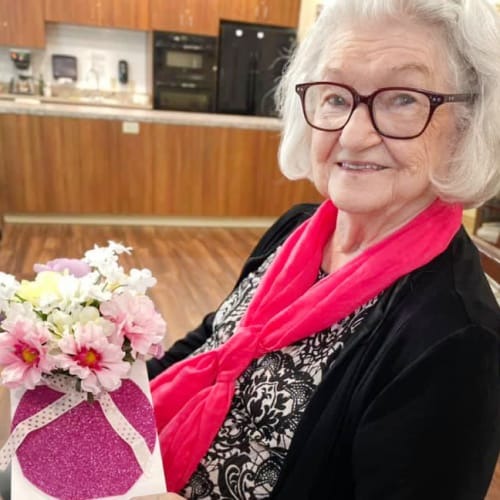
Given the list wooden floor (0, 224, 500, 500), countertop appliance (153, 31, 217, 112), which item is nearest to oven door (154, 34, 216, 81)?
countertop appliance (153, 31, 217, 112)

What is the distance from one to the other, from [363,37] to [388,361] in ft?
1.77

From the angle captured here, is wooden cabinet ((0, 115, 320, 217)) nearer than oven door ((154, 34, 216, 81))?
Yes

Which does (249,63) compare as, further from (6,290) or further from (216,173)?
(6,290)

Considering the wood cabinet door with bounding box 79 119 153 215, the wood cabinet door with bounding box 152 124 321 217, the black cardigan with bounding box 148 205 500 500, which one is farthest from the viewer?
the wood cabinet door with bounding box 152 124 321 217

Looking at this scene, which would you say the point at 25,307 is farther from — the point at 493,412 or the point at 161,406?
the point at 493,412

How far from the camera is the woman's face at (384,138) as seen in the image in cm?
84

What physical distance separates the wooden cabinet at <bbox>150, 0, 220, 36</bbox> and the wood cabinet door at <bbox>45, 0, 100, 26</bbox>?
55cm

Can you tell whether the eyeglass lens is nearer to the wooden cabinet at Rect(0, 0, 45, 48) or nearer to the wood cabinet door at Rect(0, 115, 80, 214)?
the wood cabinet door at Rect(0, 115, 80, 214)

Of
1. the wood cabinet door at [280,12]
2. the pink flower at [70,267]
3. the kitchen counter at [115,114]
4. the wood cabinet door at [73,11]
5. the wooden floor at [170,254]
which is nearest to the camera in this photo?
the pink flower at [70,267]

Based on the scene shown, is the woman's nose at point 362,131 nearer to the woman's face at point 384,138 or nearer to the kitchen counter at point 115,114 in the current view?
the woman's face at point 384,138

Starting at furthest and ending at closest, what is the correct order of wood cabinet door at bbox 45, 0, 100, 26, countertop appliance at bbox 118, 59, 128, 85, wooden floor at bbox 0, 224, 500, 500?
countertop appliance at bbox 118, 59, 128, 85 → wood cabinet door at bbox 45, 0, 100, 26 → wooden floor at bbox 0, 224, 500, 500

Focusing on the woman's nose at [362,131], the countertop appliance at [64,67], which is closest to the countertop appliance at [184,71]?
the countertop appliance at [64,67]

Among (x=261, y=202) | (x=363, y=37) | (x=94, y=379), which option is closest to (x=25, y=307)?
(x=94, y=379)

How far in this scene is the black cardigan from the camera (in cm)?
74
